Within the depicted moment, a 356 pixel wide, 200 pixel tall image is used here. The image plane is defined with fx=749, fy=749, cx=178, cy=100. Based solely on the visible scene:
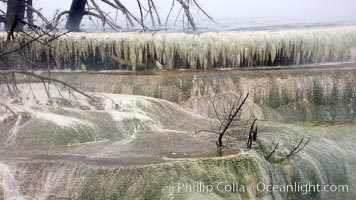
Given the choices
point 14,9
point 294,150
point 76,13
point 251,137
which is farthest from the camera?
point 76,13

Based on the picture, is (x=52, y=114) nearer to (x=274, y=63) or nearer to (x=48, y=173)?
(x=48, y=173)

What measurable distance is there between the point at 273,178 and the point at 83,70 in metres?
3.36

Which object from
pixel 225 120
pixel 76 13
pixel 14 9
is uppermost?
pixel 14 9

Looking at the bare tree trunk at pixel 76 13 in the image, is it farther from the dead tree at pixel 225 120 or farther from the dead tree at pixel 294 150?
the dead tree at pixel 294 150

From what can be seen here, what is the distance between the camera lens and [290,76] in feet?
26.2

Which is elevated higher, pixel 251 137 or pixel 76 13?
pixel 76 13

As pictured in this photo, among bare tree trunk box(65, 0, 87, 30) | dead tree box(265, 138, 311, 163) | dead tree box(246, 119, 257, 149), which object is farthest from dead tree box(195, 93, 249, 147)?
bare tree trunk box(65, 0, 87, 30)

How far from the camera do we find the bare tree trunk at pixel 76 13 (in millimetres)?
9727

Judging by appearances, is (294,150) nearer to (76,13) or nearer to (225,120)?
(225,120)

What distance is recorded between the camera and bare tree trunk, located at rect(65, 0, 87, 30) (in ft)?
31.9

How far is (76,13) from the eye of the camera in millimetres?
9828

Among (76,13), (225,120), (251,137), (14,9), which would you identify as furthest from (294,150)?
(76,13)

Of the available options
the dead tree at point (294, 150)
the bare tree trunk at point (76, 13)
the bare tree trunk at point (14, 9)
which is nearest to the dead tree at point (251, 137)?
the dead tree at point (294, 150)

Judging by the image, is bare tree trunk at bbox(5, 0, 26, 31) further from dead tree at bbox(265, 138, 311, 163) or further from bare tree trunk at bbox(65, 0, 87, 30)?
dead tree at bbox(265, 138, 311, 163)
